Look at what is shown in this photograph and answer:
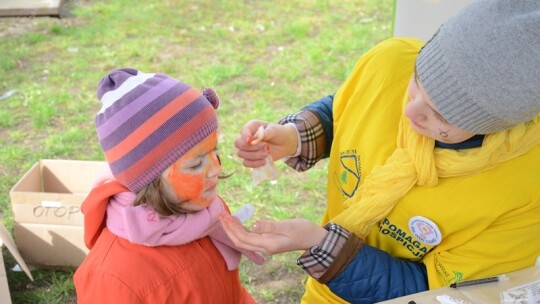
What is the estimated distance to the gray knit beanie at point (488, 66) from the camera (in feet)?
4.32

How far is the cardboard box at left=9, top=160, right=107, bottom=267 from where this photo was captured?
9.59 ft

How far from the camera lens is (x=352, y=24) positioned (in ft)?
20.4

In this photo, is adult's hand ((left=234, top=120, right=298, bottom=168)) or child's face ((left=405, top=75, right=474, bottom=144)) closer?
child's face ((left=405, top=75, right=474, bottom=144))

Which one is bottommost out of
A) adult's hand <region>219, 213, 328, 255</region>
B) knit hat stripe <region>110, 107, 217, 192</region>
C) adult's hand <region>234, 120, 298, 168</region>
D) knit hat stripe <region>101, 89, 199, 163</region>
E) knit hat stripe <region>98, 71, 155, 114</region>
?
adult's hand <region>219, 213, 328, 255</region>

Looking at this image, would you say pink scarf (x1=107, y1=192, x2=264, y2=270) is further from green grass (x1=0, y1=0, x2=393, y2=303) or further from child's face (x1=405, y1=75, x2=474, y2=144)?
green grass (x1=0, y1=0, x2=393, y2=303)

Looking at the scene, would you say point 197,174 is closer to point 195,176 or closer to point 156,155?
point 195,176

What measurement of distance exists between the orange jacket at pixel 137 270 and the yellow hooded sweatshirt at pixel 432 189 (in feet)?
1.39

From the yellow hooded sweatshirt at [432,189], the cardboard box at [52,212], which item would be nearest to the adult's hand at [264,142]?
the yellow hooded sweatshirt at [432,189]

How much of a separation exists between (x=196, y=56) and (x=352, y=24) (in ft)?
5.88

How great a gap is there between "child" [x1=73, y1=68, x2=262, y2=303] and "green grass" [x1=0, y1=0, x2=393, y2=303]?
1.59m

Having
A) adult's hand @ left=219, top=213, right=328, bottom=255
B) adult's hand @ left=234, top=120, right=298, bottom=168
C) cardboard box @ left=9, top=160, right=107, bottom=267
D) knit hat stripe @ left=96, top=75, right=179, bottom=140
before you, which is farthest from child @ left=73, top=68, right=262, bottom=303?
cardboard box @ left=9, top=160, right=107, bottom=267

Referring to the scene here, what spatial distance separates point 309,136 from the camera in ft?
6.46

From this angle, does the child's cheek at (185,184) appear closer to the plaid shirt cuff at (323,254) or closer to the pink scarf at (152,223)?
the pink scarf at (152,223)

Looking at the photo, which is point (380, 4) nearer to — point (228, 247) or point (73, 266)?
point (73, 266)
